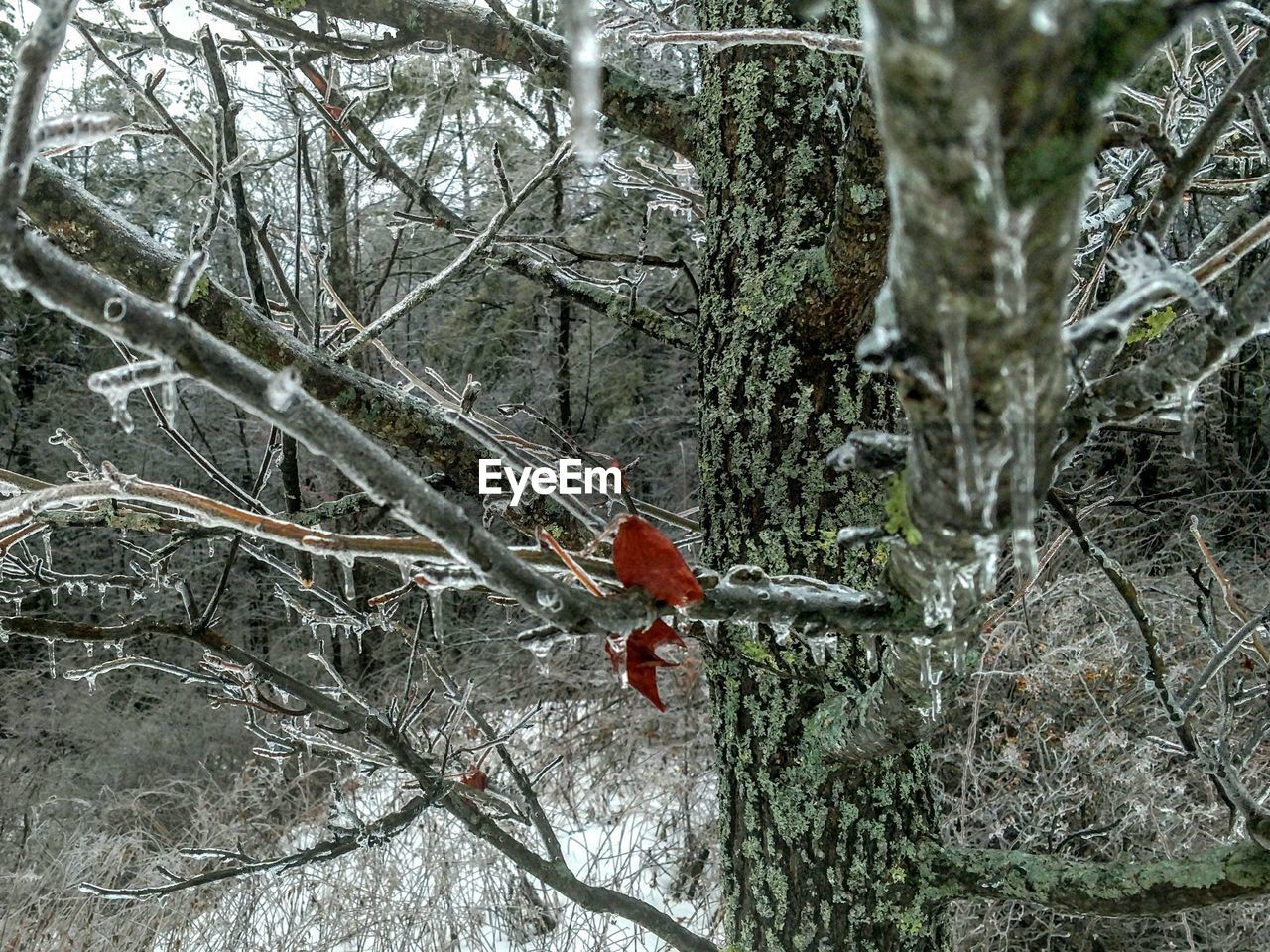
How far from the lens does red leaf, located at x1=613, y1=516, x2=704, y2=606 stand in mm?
577

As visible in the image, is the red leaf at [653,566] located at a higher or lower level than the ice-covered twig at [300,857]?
higher

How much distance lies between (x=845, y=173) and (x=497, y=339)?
5615 millimetres

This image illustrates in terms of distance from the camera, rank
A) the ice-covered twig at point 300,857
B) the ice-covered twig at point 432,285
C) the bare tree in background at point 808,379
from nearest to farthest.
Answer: the bare tree in background at point 808,379
the ice-covered twig at point 432,285
the ice-covered twig at point 300,857

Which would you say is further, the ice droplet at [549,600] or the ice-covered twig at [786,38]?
the ice-covered twig at [786,38]

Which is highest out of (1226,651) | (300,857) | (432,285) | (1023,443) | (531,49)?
(531,49)

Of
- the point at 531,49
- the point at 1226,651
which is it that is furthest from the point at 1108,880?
the point at 531,49

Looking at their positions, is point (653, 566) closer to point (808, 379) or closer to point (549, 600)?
point (549, 600)

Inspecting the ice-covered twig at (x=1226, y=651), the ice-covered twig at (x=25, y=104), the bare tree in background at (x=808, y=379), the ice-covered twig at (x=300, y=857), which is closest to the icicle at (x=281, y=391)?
the bare tree in background at (x=808, y=379)

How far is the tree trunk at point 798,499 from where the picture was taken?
1.08m

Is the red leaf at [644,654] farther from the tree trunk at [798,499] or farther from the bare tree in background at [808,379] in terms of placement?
the tree trunk at [798,499]

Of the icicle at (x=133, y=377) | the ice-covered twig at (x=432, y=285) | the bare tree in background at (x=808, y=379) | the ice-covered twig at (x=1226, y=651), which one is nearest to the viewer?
the bare tree in background at (x=808, y=379)

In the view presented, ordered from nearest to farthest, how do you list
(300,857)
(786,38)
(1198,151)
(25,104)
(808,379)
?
(25,104) < (1198,151) < (786,38) < (808,379) < (300,857)

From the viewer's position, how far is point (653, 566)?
58cm

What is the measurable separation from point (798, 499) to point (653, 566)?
21.4 inches
